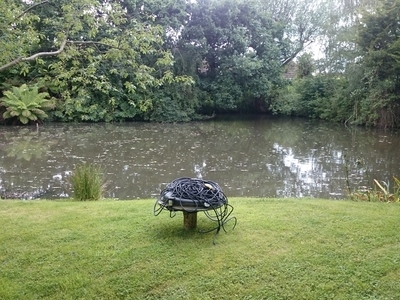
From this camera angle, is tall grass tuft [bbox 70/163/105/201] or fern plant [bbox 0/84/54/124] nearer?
tall grass tuft [bbox 70/163/105/201]

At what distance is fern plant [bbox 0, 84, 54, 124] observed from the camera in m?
12.7

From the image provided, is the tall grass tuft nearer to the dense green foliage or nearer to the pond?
the pond

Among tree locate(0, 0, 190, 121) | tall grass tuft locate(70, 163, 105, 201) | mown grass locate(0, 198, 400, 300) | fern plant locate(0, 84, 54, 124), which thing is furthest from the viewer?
fern plant locate(0, 84, 54, 124)

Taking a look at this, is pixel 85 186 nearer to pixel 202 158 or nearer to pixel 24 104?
pixel 202 158

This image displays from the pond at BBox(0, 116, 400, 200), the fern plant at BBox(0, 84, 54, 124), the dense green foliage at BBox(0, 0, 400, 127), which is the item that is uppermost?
the dense green foliage at BBox(0, 0, 400, 127)

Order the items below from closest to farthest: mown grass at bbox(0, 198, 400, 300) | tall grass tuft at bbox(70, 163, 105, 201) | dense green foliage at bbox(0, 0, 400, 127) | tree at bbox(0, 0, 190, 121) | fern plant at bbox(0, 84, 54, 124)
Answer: mown grass at bbox(0, 198, 400, 300)
tree at bbox(0, 0, 190, 121)
tall grass tuft at bbox(70, 163, 105, 201)
fern plant at bbox(0, 84, 54, 124)
dense green foliage at bbox(0, 0, 400, 127)

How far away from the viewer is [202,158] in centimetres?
845

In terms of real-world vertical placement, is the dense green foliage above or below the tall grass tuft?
above

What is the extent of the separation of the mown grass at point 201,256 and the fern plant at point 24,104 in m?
10.7

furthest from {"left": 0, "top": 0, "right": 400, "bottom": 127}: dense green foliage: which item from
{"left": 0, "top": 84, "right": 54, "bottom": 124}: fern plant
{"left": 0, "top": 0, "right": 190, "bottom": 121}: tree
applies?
{"left": 0, "top": 0, "right": 190, "bottom": 121}: tree

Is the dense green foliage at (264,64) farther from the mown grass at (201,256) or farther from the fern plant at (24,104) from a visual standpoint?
the mown grass at (201,256)

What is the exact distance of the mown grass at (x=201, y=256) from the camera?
6.98ft

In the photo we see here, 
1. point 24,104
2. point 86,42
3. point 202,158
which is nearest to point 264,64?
point 202,158

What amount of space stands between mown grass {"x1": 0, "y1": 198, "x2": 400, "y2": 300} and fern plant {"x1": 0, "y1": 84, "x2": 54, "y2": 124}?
10734 millimetres
